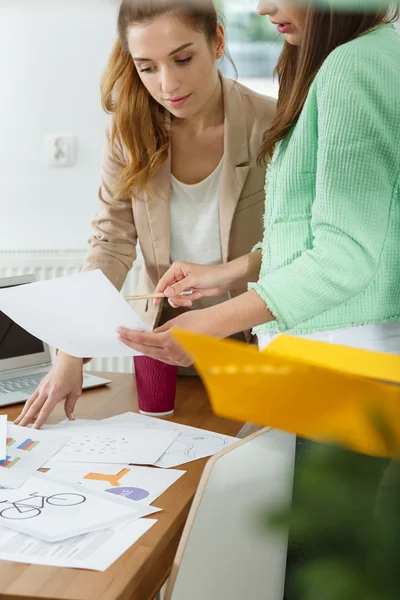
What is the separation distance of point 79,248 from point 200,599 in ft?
7.82

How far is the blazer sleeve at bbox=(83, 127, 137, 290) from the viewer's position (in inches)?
63.7

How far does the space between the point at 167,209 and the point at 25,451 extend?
2.01ft

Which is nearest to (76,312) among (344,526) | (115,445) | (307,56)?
(115,445)

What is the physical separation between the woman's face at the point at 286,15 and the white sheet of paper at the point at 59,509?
0.60m

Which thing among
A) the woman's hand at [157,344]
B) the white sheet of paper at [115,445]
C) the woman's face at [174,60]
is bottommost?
the white sheet of paper at [115,445]

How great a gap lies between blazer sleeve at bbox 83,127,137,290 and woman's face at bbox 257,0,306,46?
2.46 feet

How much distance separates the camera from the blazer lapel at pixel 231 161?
61.8 inches

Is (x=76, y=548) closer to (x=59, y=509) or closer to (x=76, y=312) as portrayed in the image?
(x=59, y=509)

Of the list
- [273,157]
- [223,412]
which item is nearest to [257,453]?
[273,157]

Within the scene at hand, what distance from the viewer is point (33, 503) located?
3.24 feet

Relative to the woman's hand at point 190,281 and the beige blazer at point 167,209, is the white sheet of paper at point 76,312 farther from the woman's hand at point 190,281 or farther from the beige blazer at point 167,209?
the beige blazer at point 167,209

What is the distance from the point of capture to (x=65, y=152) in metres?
3.02

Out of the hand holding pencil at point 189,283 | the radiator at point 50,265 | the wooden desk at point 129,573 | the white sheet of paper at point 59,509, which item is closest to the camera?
the wooden desk at point 129,573

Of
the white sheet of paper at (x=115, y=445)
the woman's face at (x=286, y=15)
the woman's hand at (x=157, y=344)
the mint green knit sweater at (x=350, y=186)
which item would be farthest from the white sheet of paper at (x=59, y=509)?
the woman's face at (x=286, y=15)
